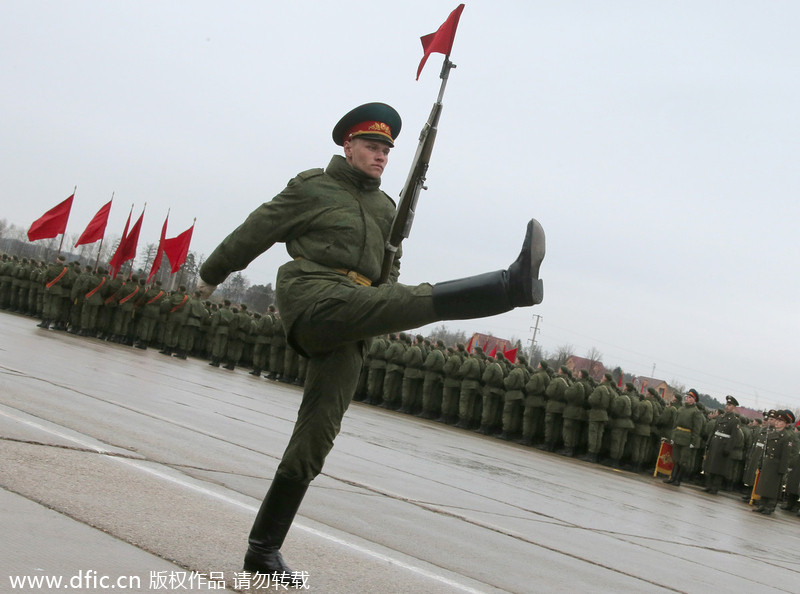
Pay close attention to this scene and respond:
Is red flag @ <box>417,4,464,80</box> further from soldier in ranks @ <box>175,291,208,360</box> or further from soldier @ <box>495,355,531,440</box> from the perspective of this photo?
soldier in ranks @ <box>175,291,208,360</box>

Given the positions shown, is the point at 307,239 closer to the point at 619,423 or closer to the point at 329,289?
the point at 329,289

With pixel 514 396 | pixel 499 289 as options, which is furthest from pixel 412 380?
pixel 499 289

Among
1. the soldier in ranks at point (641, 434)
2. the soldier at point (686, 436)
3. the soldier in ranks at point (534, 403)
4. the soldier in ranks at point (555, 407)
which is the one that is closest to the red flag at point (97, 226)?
the soldier in ranks at point (534, 403)

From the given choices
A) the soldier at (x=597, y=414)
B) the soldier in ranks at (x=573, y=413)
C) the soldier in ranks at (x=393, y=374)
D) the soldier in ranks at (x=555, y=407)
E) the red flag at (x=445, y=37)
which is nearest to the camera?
the red flag at (x=445, y=37)

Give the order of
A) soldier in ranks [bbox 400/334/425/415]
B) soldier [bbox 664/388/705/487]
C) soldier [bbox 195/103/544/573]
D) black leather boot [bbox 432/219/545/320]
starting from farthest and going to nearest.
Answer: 1. soldier in ranks [bbox 400/334/425/415]
2. soldier [bbox 664/388/705/487]
3. soldier [bbox 195/103/544/573]
4. black leather boot [bbox 432/219/545/320]

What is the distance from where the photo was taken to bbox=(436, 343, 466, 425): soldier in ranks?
933 inches

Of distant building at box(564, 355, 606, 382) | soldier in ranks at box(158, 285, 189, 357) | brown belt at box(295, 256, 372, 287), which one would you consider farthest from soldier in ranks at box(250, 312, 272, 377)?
brown belt at box(295, 256, 372, 287)

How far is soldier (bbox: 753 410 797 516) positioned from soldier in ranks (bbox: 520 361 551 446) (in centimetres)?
576

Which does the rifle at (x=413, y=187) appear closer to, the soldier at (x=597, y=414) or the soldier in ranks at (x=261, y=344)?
the soldier at (x=597, y=414)

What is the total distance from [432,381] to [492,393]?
216cm

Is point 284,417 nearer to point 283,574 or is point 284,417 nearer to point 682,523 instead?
point 682,523

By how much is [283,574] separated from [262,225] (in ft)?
A: 4.82

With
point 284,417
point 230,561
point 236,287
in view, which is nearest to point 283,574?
point 230,561

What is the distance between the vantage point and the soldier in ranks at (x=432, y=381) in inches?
953
